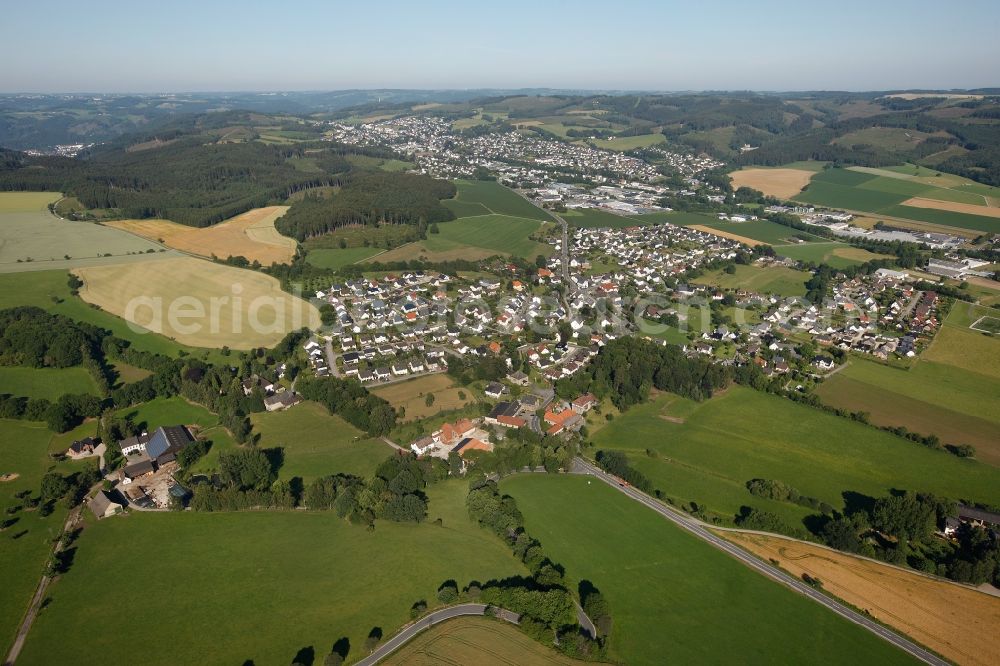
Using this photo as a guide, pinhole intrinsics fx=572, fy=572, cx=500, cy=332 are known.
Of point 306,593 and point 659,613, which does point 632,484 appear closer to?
point 659,613

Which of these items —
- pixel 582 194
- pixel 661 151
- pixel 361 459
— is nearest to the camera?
pixel 361 459

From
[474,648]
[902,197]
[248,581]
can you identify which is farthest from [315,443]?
[902,197]

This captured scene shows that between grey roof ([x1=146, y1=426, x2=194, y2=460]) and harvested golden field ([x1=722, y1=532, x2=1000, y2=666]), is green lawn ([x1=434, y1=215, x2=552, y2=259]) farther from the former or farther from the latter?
harvested golden field ([x1=722, y1=532, x2=1000, y2=666])

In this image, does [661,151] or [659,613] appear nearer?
[659,613]

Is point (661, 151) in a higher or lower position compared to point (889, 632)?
higher

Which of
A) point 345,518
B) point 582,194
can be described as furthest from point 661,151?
point 345,518

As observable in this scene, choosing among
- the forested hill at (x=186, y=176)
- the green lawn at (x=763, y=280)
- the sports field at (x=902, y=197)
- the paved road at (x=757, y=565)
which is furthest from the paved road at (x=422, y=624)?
the sports field at (x=902, y=197)

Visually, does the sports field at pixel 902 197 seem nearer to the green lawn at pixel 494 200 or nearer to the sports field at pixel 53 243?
the green lawn at pixel 494 200

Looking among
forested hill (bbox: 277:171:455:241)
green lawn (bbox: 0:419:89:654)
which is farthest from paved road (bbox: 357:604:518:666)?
forested hill (bbox: 277:171:455:241)
